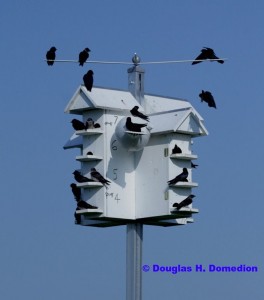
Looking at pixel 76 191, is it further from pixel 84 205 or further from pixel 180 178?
pixel 180 178

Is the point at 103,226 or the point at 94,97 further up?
the point at 94,97

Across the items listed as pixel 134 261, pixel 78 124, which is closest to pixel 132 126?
pixel 78 124

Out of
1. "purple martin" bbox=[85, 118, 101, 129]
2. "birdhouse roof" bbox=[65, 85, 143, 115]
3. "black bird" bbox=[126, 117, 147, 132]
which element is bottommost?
"black bird" bbox=[126, 117, 147, 132]

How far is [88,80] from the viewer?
21703mm

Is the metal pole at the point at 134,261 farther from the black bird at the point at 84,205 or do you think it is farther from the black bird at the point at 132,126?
the black bird at the point at 132,126

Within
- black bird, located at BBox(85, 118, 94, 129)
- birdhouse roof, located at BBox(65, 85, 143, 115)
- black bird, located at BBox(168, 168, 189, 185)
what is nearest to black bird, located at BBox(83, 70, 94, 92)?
birdhouse roof, located at BBox(65, 85, 143, 115)

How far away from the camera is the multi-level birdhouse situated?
2153 centimetres

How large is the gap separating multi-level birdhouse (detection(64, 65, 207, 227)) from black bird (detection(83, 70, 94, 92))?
0.07 m

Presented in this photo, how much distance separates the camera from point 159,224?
869 inches

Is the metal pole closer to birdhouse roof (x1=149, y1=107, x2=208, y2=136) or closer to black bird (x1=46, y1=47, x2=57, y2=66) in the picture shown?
birdhouse roof (x1=149, y1=107, x2=208, y2=136)

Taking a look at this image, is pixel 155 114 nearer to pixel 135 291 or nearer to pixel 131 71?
pixel 131 71

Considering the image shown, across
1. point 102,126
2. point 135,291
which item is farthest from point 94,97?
point 135,291

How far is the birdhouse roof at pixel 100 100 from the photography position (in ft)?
71.1

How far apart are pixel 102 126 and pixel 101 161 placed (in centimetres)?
38
